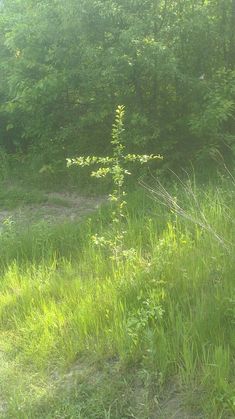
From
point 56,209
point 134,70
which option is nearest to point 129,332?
point 56,209

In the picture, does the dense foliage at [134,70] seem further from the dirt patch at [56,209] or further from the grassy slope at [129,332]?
the grassy slope at [129,332]

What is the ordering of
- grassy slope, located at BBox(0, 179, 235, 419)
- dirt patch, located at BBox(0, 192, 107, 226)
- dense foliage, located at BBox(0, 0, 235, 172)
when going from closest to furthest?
1. grassy slope, located at BBox(0, 179, 235, 419)
2. dense foliage, located at BBox(0, 0, 235, 172)
3. dirt patch, located at BBox(0, 192, 107, 226)

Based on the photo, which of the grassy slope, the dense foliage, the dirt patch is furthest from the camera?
the dirt patch

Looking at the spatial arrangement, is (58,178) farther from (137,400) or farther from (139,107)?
(137,400)

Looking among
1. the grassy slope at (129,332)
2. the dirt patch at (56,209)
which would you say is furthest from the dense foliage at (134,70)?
the grassy slope at (129,332)

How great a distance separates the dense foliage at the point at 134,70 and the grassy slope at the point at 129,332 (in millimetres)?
2967

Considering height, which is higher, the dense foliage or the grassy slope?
the dense foliage

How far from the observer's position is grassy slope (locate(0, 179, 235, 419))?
295 cm

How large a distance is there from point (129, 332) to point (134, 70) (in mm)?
5004

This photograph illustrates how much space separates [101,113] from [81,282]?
4.26m

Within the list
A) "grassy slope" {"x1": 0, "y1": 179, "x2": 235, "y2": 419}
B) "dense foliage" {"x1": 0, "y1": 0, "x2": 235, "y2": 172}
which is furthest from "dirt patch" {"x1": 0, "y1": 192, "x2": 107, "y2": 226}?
"grassy slope" {"x1": 0, "y1": 179, "x2": 235, "y2": 419}

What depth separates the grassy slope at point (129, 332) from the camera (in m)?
2.95

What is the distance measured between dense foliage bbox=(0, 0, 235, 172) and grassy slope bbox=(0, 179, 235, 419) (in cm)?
297

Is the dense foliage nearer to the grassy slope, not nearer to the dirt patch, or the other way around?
the dirt patch
